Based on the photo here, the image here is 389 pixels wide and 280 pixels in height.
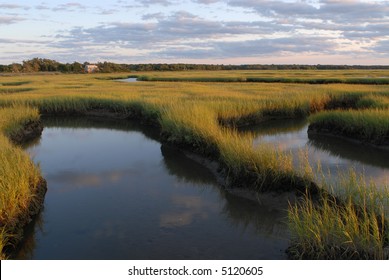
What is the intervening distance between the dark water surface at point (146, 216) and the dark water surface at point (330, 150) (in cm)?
220

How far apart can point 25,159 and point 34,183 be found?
76cm

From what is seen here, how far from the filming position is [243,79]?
4728 centimetres

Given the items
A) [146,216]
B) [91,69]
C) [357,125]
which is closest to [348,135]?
[357,125]

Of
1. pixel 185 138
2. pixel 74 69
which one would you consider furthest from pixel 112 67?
pixel 185 138

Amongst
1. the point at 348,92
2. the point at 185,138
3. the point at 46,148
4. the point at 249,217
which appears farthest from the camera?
the point at 348,92

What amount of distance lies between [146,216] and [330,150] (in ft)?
25.4

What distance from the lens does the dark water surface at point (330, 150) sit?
33.8 feet

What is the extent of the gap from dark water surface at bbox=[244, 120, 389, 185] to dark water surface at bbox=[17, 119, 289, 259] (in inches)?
86.8

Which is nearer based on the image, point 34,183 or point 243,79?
point 34,183

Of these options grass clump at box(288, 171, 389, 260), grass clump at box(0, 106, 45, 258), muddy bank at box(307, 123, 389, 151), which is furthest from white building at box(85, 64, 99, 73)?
grass clump at box(288, 171, 389, 260)

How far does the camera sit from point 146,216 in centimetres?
733

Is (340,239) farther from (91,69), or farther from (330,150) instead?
(91,69)

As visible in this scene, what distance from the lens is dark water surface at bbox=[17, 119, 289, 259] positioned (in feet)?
19.9

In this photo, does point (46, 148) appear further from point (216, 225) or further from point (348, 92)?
point (348, 92)
